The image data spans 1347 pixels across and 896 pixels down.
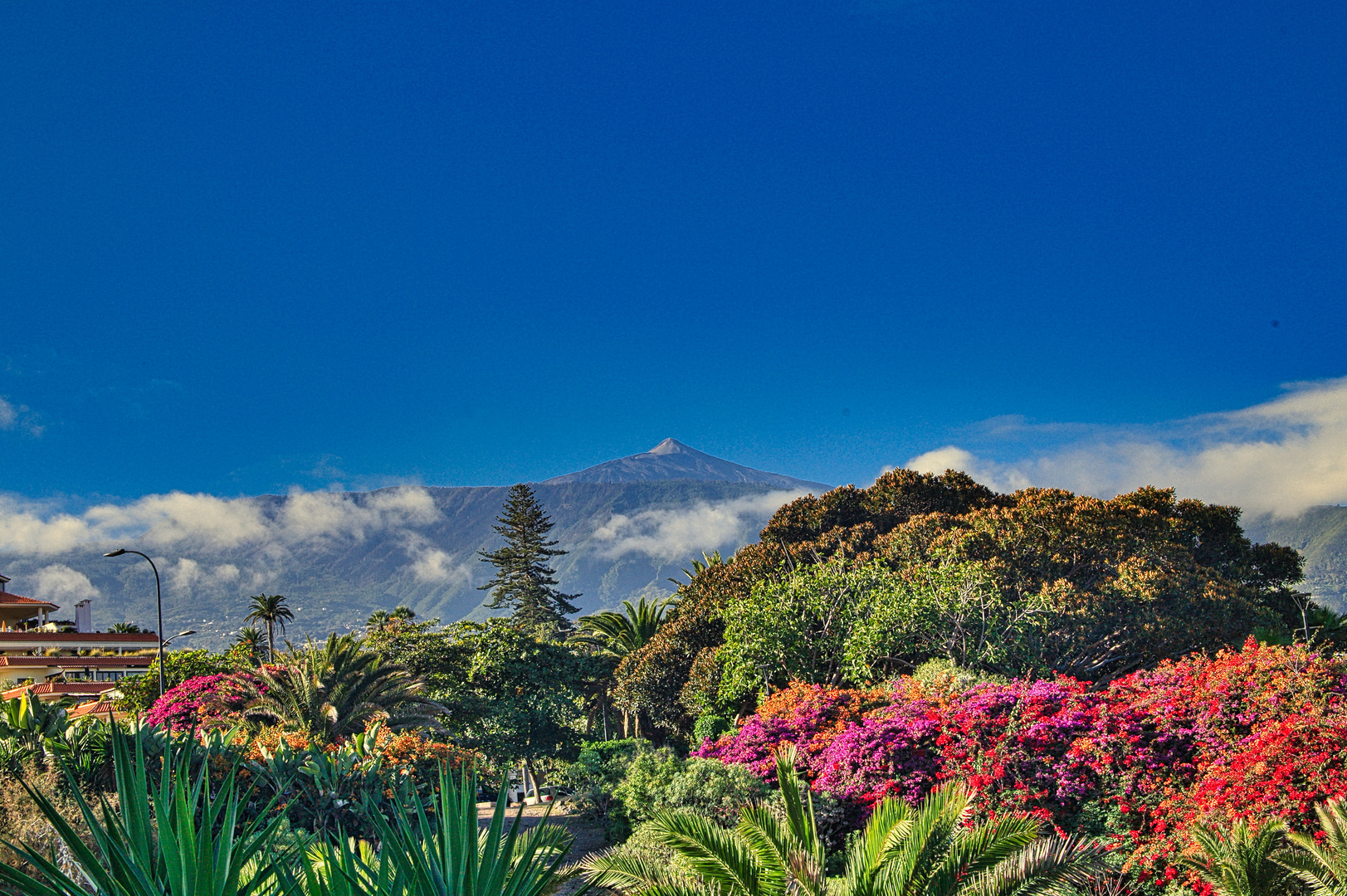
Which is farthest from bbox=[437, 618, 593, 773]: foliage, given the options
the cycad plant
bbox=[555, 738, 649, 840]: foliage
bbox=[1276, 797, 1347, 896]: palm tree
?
bbox=[1276, 797, 1347, 896]: palm tree

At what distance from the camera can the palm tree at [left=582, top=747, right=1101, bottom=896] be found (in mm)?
6535

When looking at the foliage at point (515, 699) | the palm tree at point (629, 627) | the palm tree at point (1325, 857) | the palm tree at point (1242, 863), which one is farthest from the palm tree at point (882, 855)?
the palm tree at point (629, 627)

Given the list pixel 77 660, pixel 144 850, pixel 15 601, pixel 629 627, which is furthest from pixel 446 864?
pixel 15 601

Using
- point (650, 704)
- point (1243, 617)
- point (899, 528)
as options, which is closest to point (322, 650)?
point (650, 704)

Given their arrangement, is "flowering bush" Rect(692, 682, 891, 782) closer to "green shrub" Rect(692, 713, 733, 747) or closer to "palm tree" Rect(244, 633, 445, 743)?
"green shrub" Rect(692, 713, 733, 747)

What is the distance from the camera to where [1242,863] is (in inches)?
299

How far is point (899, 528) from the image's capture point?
22828 millimetres

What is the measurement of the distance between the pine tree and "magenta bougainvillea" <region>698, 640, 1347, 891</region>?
4733 cm

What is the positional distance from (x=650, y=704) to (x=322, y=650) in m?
8.59

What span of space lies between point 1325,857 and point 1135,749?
3.38 meters

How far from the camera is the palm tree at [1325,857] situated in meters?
7.48

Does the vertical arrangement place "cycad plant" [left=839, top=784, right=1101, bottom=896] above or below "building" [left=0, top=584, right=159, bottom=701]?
below

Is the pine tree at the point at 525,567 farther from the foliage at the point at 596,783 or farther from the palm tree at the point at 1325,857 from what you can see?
the palm tree at the point at 1325,857

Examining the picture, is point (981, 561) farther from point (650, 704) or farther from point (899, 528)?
point (650, 704)
